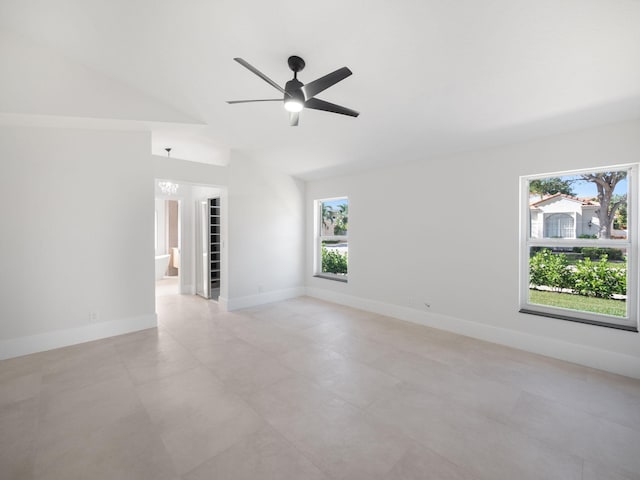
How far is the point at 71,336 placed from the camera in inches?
137

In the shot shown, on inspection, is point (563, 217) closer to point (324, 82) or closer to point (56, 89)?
point (324, 82)

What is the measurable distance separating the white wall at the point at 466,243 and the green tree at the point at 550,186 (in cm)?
20

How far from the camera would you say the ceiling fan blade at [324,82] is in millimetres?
2033

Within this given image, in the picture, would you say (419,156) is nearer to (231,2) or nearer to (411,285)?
(411,285)

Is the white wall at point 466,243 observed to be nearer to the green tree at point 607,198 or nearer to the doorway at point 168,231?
the green tree at point 607,198

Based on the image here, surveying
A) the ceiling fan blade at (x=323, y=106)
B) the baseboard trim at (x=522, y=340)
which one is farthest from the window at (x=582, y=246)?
the ceiling fan blade at (x=323, y=106)

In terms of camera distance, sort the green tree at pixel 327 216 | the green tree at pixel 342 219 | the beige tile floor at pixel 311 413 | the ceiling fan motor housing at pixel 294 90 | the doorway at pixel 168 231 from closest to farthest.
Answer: the beige tile floor at pixel 311 413 → the ceiling fan motor housing at pixel 294 90 → the green tree at pixel 342 219 → the green tree at pixel 327 216 → the doorway at pixel 168 231

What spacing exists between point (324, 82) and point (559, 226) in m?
3.15

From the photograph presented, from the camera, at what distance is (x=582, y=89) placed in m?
2.41

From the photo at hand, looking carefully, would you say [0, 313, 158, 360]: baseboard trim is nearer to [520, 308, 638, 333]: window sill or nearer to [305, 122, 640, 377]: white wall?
[305, 122, 640, 377]: white wall

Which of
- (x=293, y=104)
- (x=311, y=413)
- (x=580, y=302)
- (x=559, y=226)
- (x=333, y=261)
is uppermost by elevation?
(x=293, y=104)

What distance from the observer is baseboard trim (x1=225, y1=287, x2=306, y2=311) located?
16.5 feet

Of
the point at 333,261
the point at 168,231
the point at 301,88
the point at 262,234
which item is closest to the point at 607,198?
the point at 301,88

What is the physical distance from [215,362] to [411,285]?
3.00 meters
